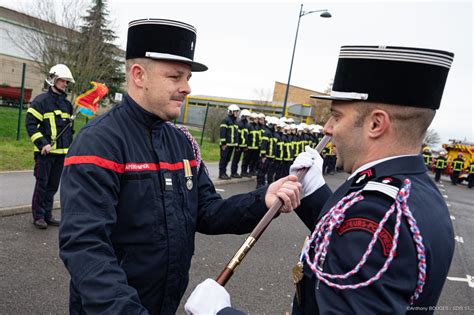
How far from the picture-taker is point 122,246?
1.92 meters

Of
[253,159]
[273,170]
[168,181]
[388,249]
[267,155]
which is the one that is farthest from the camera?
[253,159]

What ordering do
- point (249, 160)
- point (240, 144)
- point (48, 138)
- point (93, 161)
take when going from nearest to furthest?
1. point (93, 161)
2. point (48, 138)
3. point (240, 144)
4. point (249, 160)

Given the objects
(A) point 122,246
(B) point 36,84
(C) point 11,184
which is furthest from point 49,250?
(B) point 36,84

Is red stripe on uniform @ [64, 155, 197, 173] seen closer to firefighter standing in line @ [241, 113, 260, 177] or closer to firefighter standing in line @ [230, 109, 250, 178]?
firefighter standing in line @ [230, 109, 250, 178]

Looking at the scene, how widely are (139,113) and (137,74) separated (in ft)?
0.75

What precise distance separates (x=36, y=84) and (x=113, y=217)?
114 feet

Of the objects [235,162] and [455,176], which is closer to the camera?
[235,162]

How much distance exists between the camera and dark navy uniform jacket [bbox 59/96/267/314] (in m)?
1.58

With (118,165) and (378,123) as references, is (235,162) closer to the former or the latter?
(118,165)

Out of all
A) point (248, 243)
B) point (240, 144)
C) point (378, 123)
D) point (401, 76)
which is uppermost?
point (401, 76)

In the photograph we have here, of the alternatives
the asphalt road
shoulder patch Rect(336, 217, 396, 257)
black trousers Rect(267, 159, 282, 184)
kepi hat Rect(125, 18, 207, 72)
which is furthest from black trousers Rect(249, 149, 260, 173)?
shoulder patch Rect(336, 217, 396, 257)

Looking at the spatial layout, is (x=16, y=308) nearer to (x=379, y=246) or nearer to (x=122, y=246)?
(x=122, y=246)

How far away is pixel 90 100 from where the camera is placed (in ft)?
22.5

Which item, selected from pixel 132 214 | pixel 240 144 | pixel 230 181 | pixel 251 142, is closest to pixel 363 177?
pixel 132 214
